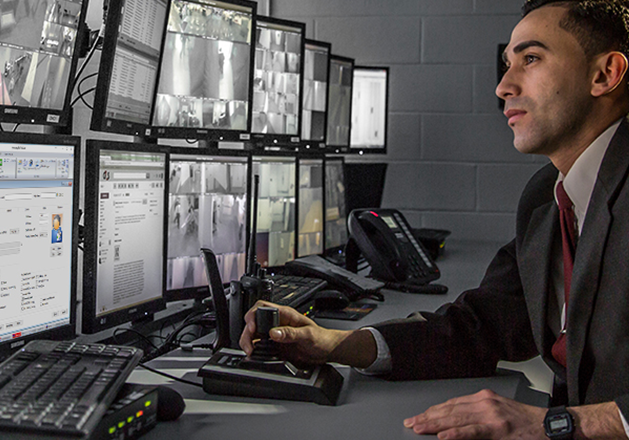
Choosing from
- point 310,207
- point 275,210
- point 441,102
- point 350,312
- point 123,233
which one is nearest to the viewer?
point 123,233

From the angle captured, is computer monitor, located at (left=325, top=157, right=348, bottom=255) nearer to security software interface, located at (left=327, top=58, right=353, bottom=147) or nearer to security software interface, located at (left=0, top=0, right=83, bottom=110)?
security software interface, located at (left=327, top=58, right=353, bottom=147)

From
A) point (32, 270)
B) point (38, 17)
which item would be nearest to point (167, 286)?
point (32, 270)

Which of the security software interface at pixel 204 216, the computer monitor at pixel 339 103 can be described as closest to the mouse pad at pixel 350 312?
the security software interface at pixel 204 216

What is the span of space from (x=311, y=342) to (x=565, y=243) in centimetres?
50

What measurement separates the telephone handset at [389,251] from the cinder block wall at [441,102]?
53.8 inches

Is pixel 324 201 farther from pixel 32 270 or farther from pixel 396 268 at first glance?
pixel 32 270

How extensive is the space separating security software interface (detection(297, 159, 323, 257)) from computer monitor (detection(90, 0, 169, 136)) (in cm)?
72

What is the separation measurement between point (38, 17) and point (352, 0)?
2.66m

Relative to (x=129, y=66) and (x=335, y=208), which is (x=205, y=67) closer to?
(x=129, y=66)

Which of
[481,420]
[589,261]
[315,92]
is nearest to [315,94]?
[315,92]

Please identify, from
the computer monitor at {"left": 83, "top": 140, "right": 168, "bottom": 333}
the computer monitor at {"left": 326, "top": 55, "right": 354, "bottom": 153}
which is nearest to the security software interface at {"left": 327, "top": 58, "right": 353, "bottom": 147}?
the computer monitor at {"left": 326, "top": 55, "right": 354, "bottom": 153}

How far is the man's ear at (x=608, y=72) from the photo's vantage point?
1175 mm

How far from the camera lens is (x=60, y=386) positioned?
2.66 feet

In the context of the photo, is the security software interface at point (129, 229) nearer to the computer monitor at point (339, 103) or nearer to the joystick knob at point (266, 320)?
the joystick knob at point (266, 320)
